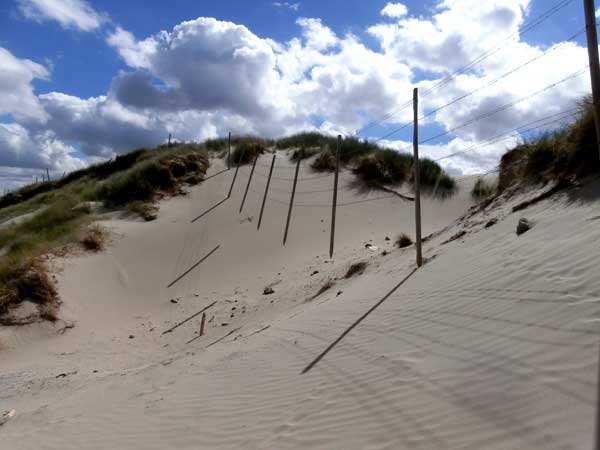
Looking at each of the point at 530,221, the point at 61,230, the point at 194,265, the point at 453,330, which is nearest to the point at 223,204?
the point at 194,265

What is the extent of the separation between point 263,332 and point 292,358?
3.13 meters

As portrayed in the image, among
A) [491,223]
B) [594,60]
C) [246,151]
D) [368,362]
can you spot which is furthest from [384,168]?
[368,362]

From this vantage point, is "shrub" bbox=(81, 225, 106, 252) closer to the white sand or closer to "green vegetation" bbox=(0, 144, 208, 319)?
"green vegetation" bbox=(0, 144, 208, 319)

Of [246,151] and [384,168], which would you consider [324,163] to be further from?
[246,151]

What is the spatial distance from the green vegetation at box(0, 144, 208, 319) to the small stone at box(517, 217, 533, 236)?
13.2m

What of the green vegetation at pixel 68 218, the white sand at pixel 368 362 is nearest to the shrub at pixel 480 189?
the white sand at pixel 368 362

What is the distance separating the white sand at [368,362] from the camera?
3486 mm

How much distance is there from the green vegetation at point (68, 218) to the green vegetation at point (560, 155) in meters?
14.2

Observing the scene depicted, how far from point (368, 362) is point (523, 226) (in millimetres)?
4868

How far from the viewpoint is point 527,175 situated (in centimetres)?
1150

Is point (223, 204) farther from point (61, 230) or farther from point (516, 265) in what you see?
point (516, 265)

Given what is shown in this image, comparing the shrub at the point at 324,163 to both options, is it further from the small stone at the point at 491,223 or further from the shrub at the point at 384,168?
the small stone at the point at 491,223

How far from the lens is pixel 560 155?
1008 cm

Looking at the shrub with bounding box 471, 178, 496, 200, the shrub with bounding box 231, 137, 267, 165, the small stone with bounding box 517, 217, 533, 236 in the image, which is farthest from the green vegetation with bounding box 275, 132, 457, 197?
the small stone with bounding box 517, 217, 533, 236
